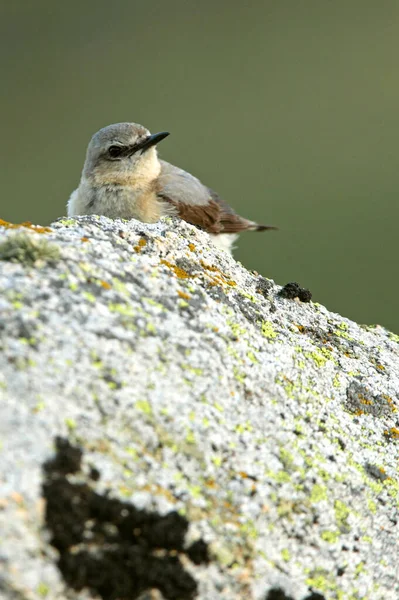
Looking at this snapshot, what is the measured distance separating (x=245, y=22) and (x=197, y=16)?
74.6 inches

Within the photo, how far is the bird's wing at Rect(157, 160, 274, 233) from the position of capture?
24.7ft

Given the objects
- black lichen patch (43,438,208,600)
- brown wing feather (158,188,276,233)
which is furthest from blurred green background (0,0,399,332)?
black lichen patch (43,438,208,600)

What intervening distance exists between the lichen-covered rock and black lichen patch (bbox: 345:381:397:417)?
12 mm

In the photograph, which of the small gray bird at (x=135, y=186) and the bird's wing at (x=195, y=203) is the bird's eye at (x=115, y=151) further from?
the bird's wing at (x=195, y=203)

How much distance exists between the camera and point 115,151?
770 cm

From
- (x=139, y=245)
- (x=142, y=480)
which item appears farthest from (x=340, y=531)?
(x=139, y=245)

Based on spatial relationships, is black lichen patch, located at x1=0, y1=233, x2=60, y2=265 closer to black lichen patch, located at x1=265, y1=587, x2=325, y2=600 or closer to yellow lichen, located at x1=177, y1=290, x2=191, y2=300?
yellow lichen, located at x1=177, y1=290, x2=191, y2=300

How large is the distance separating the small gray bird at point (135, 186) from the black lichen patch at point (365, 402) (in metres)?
3.90

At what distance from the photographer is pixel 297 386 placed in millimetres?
3225

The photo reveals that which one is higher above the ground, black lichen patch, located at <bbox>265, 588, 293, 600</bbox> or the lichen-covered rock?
the lichen-covered rock

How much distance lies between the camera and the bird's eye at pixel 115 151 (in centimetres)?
767

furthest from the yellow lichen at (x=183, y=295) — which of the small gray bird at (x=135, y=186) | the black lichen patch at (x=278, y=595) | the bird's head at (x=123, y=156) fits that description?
the bird's head at (x=123, y=156)

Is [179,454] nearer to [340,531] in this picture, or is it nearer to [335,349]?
[340,531]

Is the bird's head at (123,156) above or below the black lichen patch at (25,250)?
above
